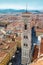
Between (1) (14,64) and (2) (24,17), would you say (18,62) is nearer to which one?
(1) (14,64)

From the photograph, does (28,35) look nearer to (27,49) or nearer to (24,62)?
(27,49)

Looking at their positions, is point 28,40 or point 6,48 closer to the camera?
point 28,40

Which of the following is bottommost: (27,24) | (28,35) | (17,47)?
(17,47)

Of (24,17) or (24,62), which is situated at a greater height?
(24,17)

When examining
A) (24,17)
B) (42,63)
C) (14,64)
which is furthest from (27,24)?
(42,63)

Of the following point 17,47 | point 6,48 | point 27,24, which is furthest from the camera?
point 17,47

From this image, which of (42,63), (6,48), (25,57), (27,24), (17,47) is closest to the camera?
(42,63)

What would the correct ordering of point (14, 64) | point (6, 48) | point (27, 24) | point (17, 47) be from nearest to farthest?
1. point (27, 24)
2. point (14, 64)
3. point (6, 48)
4. point (17, 47)

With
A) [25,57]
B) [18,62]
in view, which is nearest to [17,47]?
[18,62]

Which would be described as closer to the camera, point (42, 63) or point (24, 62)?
point (42, 63)
